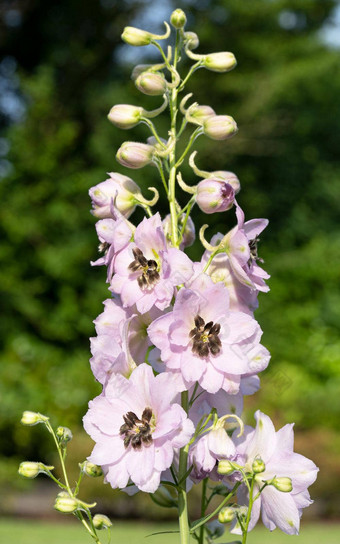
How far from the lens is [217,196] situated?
138cm

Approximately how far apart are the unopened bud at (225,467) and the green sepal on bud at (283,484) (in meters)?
0.07

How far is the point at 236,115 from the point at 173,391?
10488 millimetres

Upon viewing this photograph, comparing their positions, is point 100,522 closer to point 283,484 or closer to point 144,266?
point 283,484

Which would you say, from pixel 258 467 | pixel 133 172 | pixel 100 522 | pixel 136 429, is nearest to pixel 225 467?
pixel 258 467

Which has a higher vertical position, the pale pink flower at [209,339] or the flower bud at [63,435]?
the pale pink flower at [209,339]

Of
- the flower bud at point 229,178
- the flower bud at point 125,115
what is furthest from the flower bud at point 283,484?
the flower bud at point 125,115

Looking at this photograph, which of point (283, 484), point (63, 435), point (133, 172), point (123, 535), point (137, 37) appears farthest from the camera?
point (133, 172)

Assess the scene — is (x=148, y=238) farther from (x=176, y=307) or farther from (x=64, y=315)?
(x=64, y=315)

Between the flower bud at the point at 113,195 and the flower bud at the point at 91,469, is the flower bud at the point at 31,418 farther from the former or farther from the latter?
the flower bud at the point at 113,195

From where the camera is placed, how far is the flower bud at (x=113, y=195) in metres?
1.47

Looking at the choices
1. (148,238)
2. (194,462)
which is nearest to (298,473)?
(194,462)

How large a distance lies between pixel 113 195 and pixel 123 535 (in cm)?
417

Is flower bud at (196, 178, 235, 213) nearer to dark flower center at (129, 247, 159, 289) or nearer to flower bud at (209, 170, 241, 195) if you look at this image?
flower bud at (209, 170, 241, 195)

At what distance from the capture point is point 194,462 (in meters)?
1.29
